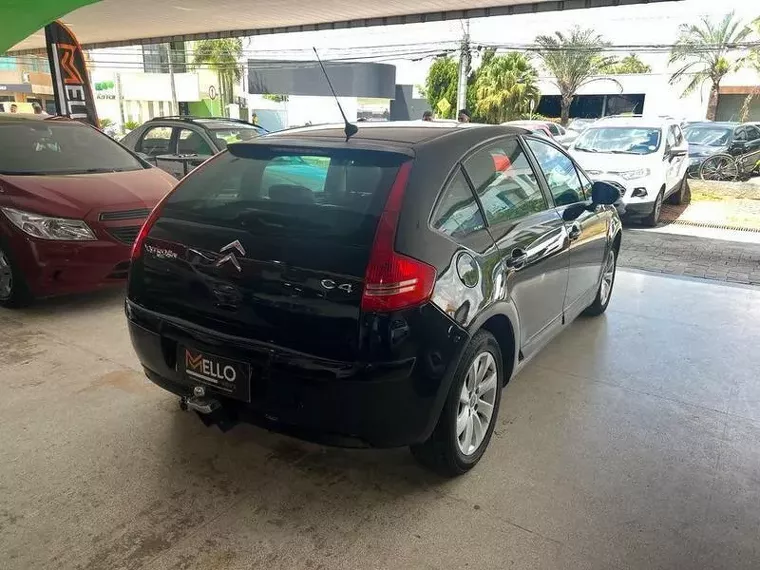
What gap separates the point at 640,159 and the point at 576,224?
6.32 metres

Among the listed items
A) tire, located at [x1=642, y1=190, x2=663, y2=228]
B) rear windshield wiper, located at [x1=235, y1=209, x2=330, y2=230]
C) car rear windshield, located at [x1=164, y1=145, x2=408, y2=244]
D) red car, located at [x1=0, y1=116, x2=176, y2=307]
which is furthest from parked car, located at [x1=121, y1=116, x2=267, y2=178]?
rear windshield wiper, located at [x1=235, y1=209, x2=330, y2=230]

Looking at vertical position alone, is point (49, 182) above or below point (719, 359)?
above

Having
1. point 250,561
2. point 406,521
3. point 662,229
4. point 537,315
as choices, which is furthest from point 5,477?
point 662,229

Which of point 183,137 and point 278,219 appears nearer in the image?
point 278,219

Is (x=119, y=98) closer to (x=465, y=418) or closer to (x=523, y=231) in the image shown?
(x=523, y=231)

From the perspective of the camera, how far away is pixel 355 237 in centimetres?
223

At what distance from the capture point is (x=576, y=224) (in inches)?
143

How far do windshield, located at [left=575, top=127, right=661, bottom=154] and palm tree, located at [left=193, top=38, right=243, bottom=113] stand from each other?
3441 centimetres

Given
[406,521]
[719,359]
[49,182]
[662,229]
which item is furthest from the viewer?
[662,229]

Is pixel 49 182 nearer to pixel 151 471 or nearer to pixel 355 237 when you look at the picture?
pixel 151 471

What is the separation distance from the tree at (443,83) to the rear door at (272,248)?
30773mm

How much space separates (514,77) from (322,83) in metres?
14.7

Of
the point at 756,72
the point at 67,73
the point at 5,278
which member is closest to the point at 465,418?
the point at 5,278

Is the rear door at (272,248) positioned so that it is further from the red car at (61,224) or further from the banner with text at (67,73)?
the banner with text at (67,73)
